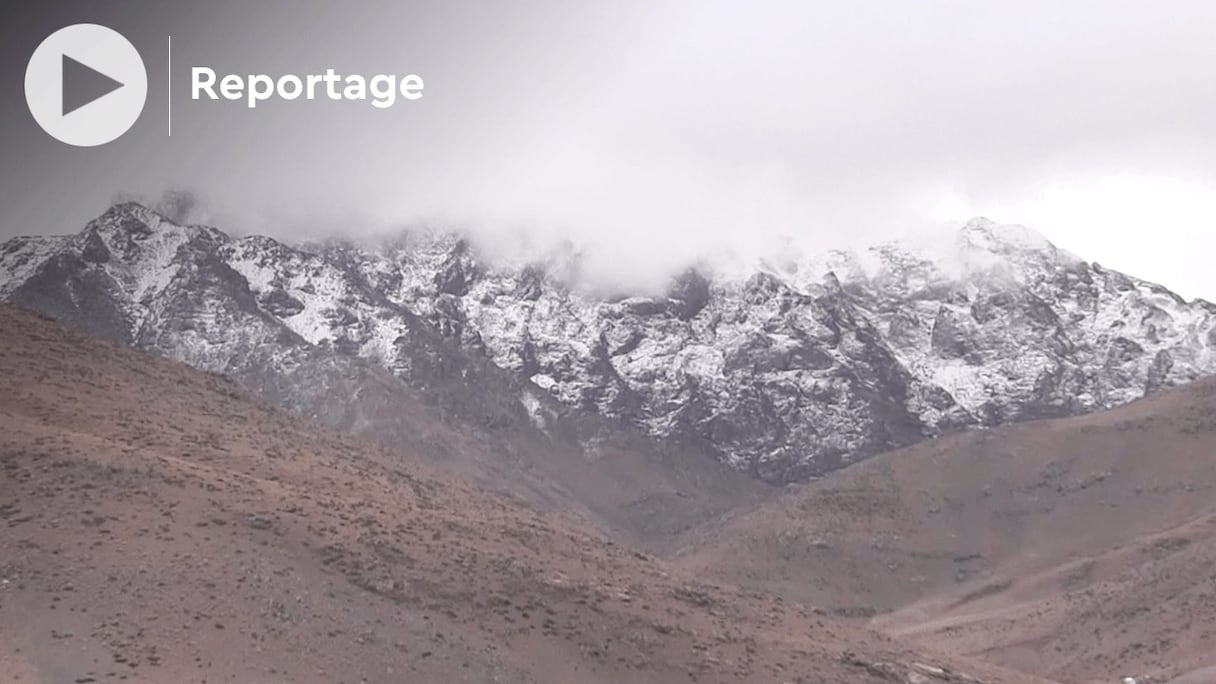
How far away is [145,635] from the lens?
4112 cm

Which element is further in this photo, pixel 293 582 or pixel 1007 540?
pixel 1007 540

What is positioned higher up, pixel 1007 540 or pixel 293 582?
pixel 1007 540

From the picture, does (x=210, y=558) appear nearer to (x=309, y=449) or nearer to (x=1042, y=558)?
(x=309, y=449)

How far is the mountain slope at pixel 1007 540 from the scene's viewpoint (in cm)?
11927

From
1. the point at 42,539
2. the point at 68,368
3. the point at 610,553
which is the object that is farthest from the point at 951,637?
the point at 42,539

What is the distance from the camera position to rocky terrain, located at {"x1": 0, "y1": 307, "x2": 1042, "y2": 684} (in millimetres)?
A: 41906

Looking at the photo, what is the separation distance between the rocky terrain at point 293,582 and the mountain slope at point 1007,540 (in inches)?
2121

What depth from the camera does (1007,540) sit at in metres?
182

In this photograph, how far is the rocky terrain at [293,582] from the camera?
137ft

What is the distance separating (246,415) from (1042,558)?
5108 inches

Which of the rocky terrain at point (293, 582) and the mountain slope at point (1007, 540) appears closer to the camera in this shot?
the rocky terrain at point (293, 582)

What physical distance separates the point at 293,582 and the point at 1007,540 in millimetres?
155046

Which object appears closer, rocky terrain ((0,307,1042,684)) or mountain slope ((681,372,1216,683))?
rocky terrain ((0,307,1042,684))

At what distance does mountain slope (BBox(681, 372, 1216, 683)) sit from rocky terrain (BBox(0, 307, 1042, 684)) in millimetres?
53861
